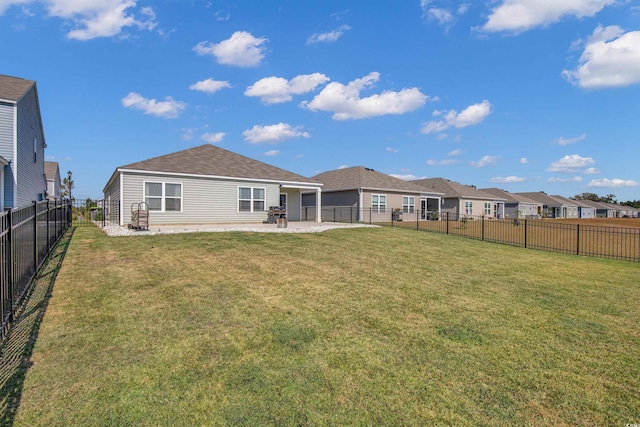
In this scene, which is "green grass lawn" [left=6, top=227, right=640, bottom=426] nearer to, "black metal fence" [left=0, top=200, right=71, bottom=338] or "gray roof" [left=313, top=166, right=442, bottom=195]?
"black metal fence" [left=0, top=200, right=71, bottom=338]

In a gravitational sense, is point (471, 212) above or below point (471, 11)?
below

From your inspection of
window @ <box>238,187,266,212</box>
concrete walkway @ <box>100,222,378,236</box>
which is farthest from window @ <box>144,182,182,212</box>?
window @ <box>238,187,266,212</box>

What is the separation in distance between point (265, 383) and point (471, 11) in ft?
52.4

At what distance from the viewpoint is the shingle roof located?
16.2 meters

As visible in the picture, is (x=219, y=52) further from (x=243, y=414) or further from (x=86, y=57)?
(x=243, y=414)

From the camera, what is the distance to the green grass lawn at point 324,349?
8.30 feet

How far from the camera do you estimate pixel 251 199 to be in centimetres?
1869

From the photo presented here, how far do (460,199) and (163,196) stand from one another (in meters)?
31.8

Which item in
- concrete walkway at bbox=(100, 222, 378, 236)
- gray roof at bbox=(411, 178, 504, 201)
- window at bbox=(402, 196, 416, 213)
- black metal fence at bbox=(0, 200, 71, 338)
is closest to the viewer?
black metal fence at bbox=(0, 200, 71, 338)

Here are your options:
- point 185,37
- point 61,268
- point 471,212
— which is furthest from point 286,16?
point 471,212

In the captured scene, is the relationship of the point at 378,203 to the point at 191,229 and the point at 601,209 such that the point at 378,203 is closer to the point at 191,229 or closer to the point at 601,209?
the point at 191,229

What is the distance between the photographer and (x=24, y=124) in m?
14.8

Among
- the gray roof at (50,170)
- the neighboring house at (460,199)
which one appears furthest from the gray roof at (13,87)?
the neighboring house at (460,199)

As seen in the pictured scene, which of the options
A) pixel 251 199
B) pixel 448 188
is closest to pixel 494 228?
pixel 251 199
